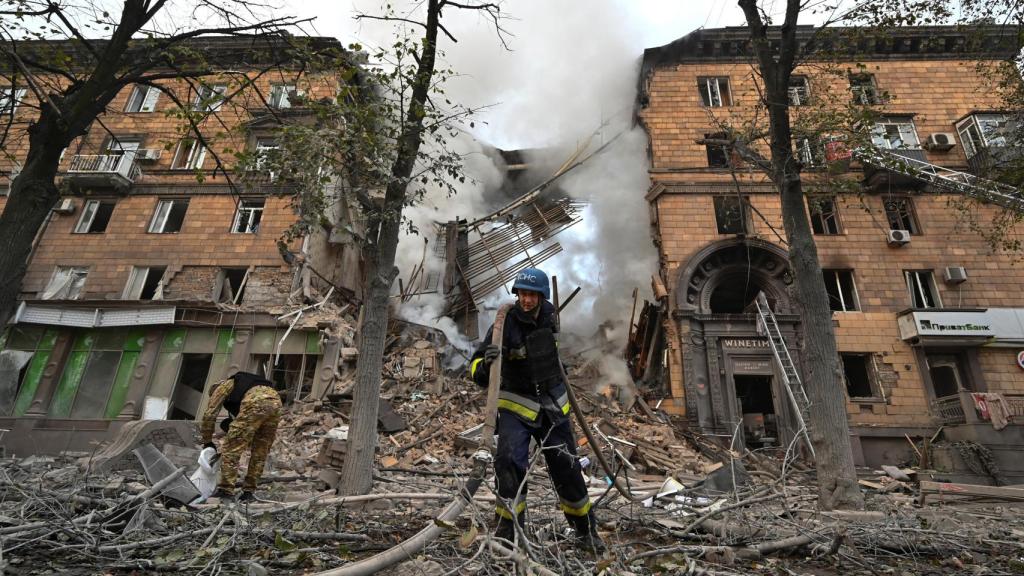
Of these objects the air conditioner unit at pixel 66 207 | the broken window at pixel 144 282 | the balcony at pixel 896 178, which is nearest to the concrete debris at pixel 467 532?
the broken window at pixel 144 282

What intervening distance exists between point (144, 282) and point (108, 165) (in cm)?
474

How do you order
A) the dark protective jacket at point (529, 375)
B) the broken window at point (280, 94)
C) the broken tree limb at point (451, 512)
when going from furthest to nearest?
the broken window at point (280, 94)
the dark protective jacket at point (529, 375)
the broken tree limb at point (451, 512)

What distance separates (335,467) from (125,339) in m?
11.8

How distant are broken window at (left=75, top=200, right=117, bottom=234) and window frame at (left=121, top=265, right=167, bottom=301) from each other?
8.46 feet

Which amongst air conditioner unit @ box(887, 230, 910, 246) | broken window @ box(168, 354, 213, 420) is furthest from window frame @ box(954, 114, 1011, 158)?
broken window @ box(168, 354, 213, 420)

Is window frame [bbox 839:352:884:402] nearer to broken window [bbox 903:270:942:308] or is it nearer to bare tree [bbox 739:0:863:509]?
broken window [bbox 903:270:942:308]

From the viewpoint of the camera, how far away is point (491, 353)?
3.29 m

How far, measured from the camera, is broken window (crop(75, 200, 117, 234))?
55.6 ft

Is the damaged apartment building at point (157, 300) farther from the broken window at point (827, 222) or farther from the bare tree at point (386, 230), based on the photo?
the broken window at point (827, 222)

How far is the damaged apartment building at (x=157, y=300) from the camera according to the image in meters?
14.4

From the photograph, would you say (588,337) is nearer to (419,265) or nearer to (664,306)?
(664,306)

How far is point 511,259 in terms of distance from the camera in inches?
765

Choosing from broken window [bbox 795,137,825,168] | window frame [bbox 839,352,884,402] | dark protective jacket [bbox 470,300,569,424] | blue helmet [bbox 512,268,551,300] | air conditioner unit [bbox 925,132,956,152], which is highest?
air conditioner unit [bbox 925,132,956,152]

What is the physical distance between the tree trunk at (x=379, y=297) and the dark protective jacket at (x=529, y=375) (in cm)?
307
